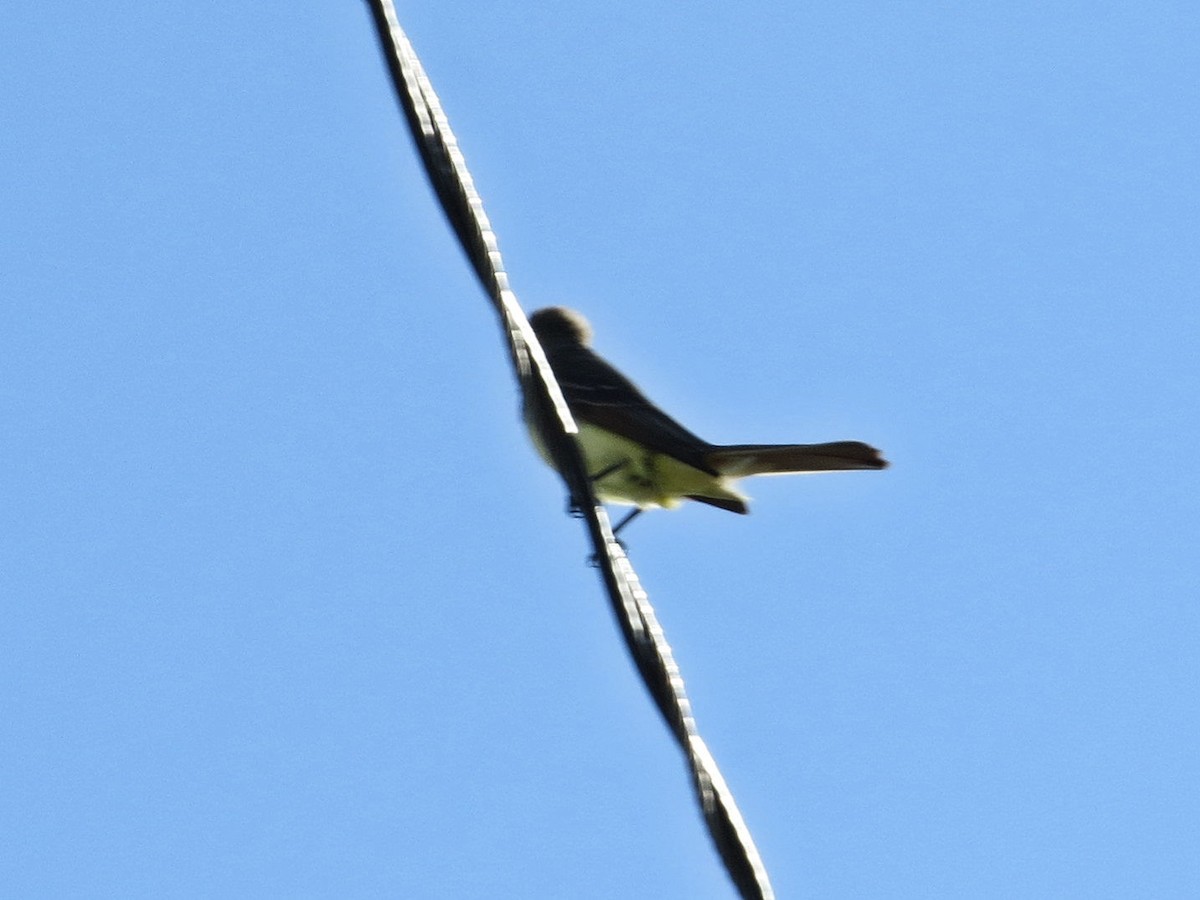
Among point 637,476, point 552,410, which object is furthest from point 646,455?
point 552,410

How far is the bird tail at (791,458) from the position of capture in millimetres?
6176

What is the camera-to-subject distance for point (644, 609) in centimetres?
279

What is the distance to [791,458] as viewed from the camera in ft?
22.1

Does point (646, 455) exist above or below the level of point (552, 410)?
above

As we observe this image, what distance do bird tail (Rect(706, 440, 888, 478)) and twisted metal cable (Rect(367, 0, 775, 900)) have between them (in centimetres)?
329

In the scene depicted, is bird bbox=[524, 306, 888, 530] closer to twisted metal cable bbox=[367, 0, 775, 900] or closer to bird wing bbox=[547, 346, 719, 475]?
bird wing bbox=[547, 346, 719, 475]

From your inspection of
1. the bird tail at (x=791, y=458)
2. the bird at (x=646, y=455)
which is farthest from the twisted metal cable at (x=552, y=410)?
the bird at (x=646, y=455)

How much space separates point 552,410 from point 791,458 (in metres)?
4.04

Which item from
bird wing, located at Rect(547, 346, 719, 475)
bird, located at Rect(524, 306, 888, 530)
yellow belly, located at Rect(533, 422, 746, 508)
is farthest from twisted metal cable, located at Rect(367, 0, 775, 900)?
yellow belly, located at Rect(533, 422, 746, 508)

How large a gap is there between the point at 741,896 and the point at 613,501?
17.7 feet

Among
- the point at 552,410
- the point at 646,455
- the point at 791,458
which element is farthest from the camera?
the point at 646,455

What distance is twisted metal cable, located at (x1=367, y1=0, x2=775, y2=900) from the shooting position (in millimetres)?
2615

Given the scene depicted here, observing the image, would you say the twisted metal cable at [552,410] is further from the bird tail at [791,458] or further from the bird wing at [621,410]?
the bird wing at [621,410]

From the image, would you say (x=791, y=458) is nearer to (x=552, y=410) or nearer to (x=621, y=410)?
(x=621, y=410)
